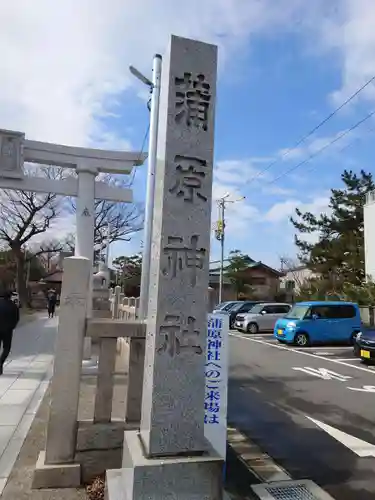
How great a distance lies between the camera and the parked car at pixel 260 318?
2245 cm

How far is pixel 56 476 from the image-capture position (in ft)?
12.1

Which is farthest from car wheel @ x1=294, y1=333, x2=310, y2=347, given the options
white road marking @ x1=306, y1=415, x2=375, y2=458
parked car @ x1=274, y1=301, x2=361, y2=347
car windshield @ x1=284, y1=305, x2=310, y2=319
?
white road marking @ x1=306, y1=415, x2=375, y2=458

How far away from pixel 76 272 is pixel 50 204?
29.2 metres

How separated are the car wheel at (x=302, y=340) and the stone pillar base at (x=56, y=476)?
540 inches

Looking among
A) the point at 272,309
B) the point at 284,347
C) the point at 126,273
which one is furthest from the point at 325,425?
the point at 126,273

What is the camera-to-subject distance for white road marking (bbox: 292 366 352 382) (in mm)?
10172

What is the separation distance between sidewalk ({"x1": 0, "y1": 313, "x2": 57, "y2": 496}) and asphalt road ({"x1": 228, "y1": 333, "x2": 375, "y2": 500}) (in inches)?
116

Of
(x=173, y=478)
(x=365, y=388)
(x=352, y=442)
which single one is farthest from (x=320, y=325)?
(x=173, y=478)

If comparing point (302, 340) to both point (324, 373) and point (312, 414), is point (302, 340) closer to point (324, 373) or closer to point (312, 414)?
point (324, 373)

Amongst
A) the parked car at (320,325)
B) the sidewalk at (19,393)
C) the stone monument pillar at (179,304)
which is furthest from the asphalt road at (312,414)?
the parked car at (320,325)

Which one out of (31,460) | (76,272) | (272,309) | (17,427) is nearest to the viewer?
(76,272)

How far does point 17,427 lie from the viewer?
17.9 feet

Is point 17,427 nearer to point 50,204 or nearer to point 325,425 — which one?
point 325,425

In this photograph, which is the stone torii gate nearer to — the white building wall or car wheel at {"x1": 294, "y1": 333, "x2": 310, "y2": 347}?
car wheel at {"x1": 294, "y1": 333, "x2": 310, "y2": 347}
